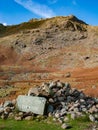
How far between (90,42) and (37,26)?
22.5 metres

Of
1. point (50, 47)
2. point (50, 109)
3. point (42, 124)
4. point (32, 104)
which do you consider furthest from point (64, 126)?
point (50, 47)

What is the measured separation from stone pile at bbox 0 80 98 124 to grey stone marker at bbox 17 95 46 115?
1.04 feet

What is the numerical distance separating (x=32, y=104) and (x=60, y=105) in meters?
1.81

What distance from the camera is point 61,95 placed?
24.1 meters

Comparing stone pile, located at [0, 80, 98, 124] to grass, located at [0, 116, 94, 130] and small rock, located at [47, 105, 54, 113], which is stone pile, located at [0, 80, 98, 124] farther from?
grass, located at [0, 116, 94, 130]

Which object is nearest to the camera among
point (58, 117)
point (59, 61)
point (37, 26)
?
point (58, 117)

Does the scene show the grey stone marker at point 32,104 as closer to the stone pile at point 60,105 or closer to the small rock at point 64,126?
the stone pile at point 60,105

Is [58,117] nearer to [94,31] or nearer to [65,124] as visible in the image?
[65,124]

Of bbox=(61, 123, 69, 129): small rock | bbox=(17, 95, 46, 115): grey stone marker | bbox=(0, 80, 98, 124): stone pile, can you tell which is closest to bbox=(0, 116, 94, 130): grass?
bbox=(61, 123, 69, 129): small rock

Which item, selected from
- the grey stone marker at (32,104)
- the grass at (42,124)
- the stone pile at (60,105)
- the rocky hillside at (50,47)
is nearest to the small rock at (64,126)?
the grass at (42,124)

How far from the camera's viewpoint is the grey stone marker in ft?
74.5

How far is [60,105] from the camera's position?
23.4 meters

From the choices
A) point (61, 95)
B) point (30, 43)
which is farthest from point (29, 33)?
point (61, 95)

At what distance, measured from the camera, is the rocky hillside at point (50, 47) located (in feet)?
281
